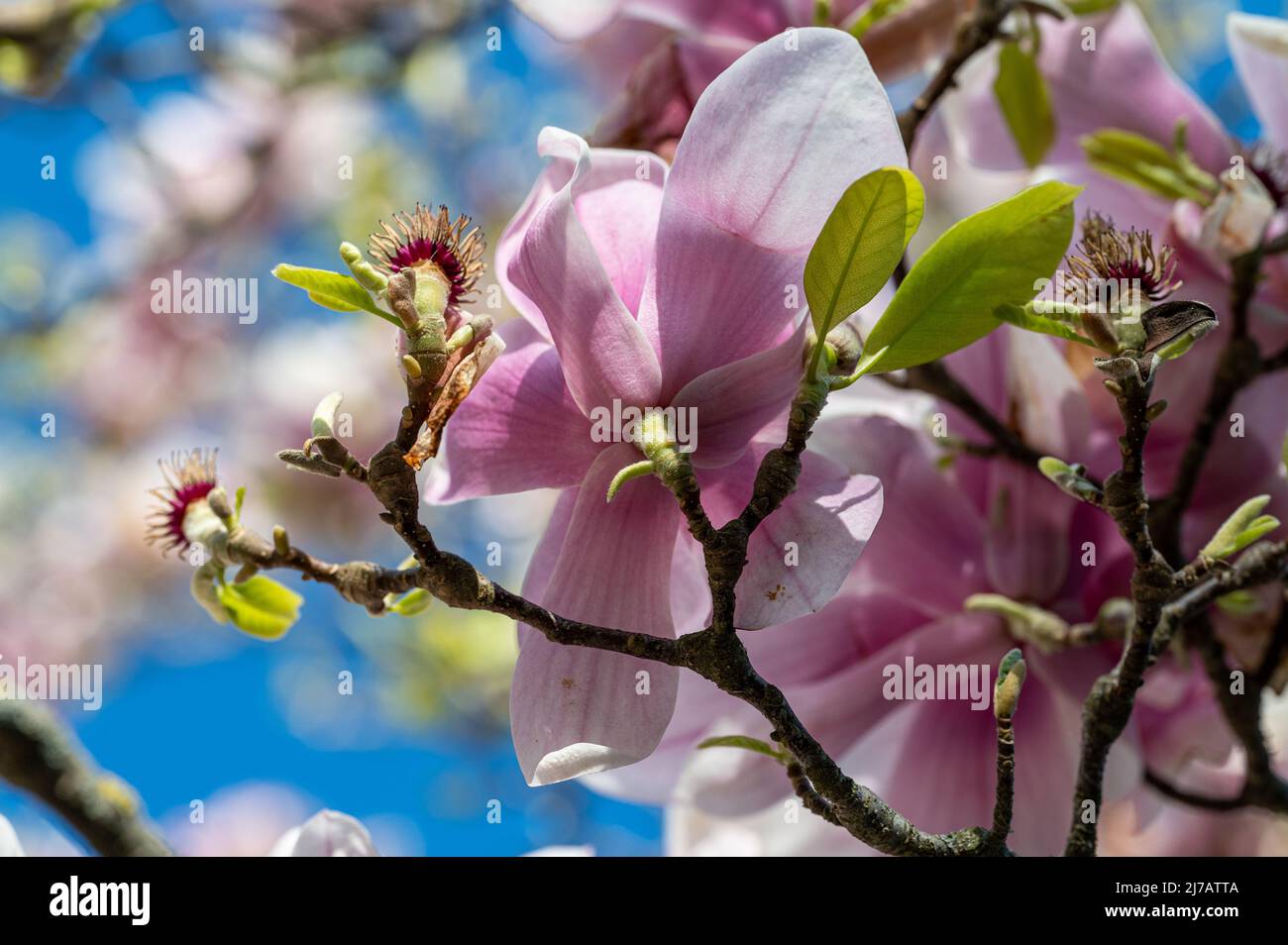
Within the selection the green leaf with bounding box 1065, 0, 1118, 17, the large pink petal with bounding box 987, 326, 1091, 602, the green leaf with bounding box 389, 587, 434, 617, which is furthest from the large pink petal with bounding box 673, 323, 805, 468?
the green leaf with bounding box 1065, 0, 1118, 17

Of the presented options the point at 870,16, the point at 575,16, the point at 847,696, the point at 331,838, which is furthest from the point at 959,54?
the point at 331,838

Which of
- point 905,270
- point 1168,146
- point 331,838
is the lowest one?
point 331,838

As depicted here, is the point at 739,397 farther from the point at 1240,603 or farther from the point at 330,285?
the point at 1240,603

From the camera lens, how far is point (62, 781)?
58cm

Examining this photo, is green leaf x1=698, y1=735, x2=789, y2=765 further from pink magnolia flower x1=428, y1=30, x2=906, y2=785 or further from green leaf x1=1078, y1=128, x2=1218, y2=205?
green leaf x1=1078, y1=128, x2=1218, y2=205

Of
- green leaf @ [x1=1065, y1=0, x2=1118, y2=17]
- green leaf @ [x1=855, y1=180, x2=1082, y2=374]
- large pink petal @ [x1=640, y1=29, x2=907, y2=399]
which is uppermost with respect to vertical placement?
green leaf @ [x1=1065, y1=0, x2=1118, y2=17]

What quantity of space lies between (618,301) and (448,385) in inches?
2.6

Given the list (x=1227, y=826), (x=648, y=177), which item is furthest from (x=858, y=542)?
(x=1227, y=826)

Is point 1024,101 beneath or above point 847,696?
above

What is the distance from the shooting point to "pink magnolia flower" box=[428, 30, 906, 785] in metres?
0.36

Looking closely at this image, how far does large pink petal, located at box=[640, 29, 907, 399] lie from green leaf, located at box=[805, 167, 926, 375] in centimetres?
2

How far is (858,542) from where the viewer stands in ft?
1.29

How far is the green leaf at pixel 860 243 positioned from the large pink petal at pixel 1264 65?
0.39m

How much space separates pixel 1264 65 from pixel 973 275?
0.39 m
